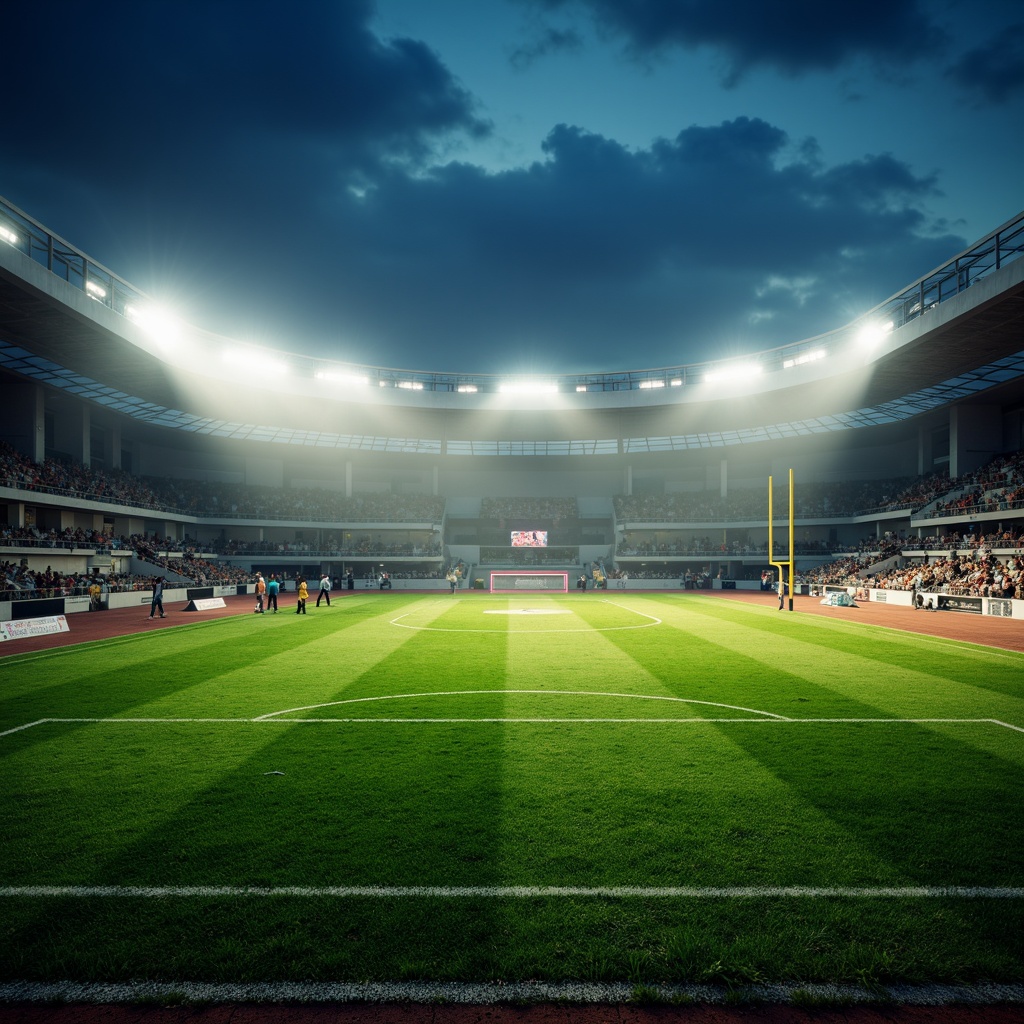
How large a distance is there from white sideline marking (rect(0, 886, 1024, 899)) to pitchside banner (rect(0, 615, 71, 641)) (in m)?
17.9

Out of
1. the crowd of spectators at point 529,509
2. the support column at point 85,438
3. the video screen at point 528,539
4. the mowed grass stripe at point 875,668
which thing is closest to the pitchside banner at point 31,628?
the mowed grass stripe at point 875,668

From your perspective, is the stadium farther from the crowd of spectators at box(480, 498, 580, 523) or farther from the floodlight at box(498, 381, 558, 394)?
the crowd of spectators at box(480, 498, 580, 523)

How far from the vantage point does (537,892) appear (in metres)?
4.39

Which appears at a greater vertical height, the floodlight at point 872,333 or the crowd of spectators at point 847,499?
the floodlight at point 872,333

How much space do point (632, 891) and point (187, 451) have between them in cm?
6178

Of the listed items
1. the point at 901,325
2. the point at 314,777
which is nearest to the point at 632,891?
the point at 314,777

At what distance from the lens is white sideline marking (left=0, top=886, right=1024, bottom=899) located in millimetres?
4336

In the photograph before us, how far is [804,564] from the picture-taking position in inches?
2007

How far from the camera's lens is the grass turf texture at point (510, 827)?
3.77 metres

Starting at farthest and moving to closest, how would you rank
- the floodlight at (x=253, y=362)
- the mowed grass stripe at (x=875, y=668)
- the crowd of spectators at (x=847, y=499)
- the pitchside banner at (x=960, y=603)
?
the floodlight at (x=253, y=362) < the crowd of spectators at (x=847, y=499) < the pitchside banner at (x=960, y=603) < the mowed grass stripe at (x=875, y=668)

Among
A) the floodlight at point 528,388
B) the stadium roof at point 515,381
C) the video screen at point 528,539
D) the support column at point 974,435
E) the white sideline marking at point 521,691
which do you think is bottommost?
the white sideline marking at point 521,691

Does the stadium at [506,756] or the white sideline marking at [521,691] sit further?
the white sideline marking at [521,691]

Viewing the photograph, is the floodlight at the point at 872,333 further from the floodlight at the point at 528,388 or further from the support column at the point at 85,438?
the support column at the point at 85,438

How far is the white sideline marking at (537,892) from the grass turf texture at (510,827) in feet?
0.12
